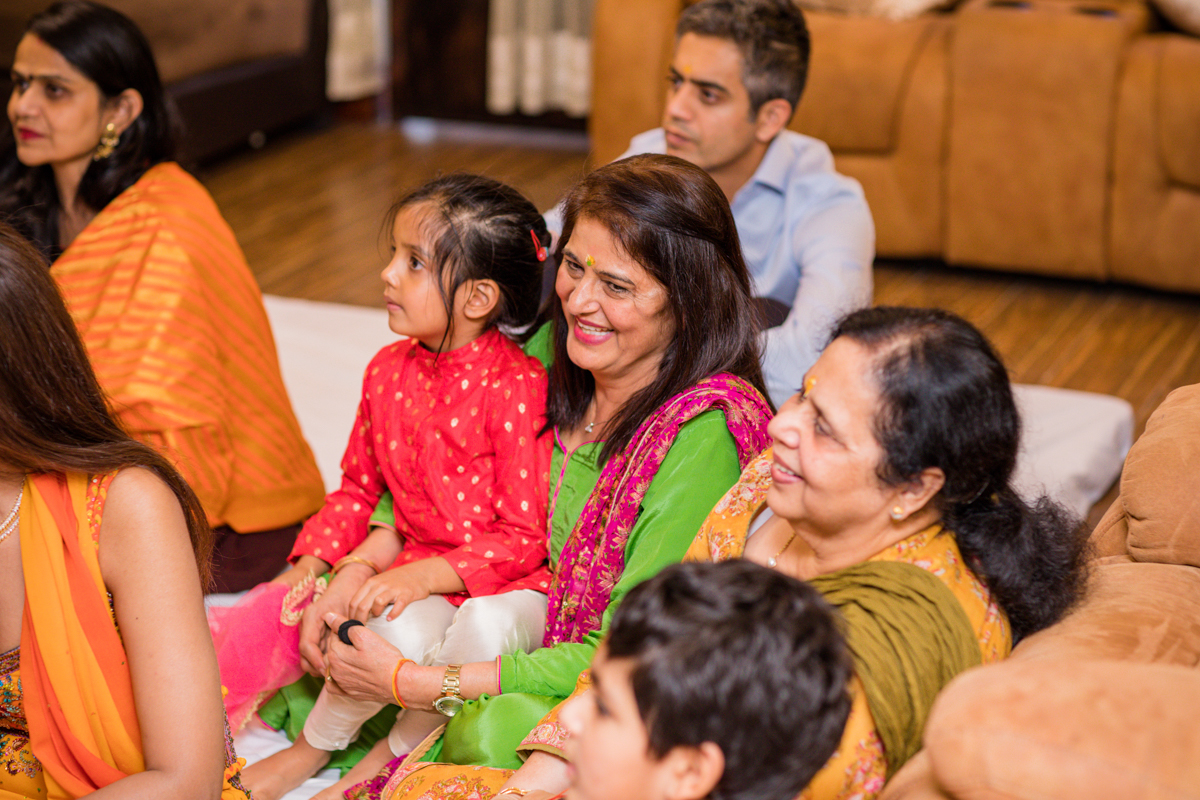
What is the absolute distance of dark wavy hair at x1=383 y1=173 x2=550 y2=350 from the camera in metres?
1.86

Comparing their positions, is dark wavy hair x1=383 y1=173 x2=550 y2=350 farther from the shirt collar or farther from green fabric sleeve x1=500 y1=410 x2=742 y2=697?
the shirt collar

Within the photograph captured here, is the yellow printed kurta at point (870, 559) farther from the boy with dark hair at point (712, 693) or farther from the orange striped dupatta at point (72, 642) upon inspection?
Result: the orange striped dupatta at point (72, 642)

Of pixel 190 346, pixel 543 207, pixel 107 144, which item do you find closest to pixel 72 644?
pixel 190 346

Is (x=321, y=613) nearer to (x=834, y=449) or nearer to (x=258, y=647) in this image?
(x=258, y=647)

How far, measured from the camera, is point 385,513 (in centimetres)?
200

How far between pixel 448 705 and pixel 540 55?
181 inches

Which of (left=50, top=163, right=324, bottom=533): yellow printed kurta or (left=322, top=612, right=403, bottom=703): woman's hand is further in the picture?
(left=50, top=163, right=324, bottom=533): yellow printed kurta

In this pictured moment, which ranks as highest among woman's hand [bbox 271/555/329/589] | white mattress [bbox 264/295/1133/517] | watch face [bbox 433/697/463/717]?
watch face [bbox 433/697/463/717]

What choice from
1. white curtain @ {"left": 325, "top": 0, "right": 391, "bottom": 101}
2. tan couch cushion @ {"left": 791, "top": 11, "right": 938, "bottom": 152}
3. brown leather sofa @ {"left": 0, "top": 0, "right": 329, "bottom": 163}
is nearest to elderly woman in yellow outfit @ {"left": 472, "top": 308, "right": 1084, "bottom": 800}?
tan couch cushion @ {"left": 791, "top": 11, "right": 938, "bottom": 152}

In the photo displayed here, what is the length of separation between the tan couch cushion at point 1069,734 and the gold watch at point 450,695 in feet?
2.54

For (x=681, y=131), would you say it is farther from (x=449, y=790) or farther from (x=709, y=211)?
(x=449, y=790)

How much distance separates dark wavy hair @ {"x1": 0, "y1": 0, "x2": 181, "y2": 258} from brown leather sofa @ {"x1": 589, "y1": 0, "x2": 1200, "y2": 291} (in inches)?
92.9

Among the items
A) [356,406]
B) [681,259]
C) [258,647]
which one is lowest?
[356,406]

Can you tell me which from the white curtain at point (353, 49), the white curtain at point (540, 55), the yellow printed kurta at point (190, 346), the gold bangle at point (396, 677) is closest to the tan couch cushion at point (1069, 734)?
the gold bangle at point (396, 677)
